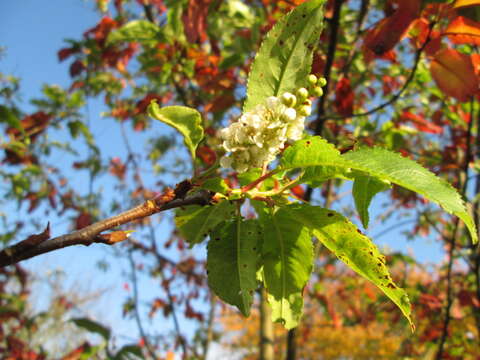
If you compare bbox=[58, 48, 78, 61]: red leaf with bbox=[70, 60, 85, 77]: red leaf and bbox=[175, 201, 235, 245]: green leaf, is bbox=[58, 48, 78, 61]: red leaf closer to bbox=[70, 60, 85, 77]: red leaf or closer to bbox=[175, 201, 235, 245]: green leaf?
bbox=[70, 60, 85, 77]: red leaf

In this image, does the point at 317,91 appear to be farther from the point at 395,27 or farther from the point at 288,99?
the point at 395,27

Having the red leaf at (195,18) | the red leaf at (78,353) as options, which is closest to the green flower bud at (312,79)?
the red leaf at (195,18)

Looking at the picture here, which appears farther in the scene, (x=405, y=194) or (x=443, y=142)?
(x=443, y=142)

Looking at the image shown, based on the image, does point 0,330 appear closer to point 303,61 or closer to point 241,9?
point 241,9

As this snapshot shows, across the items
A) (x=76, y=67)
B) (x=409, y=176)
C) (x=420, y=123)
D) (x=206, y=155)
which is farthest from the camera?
(x=76, y=67)

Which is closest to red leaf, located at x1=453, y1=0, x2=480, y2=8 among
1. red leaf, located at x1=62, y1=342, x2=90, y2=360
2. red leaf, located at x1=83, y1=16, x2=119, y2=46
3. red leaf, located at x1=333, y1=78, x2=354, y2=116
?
red leaf, located at x1=333, y1=78, x2=354, y2=116

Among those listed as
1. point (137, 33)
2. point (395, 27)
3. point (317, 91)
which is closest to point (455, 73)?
point (395, 27)

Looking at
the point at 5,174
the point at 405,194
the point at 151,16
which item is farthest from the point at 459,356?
the point at 5,174
